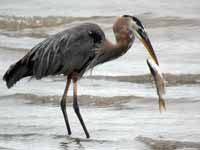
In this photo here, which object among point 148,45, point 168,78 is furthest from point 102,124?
point 168,78

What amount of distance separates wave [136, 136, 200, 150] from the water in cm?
1

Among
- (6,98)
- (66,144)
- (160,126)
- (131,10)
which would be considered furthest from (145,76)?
(131,10)

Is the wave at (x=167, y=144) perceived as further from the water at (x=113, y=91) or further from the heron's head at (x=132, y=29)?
the heron's head at (x=132, y=29)

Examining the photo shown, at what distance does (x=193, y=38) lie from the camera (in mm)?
16328

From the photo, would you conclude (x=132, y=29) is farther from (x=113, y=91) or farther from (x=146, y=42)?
(x=113, y=91)

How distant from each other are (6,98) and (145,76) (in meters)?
2.49

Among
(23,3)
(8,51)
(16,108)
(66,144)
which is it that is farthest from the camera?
(23,3)

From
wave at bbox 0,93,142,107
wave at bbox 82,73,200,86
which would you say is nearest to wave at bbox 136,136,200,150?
wave at bbox 0,93,142,107

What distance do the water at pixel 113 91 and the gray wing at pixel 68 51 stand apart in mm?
731

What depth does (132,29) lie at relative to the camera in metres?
10.5

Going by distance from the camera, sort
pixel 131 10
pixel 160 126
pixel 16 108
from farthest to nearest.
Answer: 1. pixel 131 10
2. pixel 16 108
3. pixel 160 126

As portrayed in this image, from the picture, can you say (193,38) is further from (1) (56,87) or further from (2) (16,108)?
(2) (16,108)

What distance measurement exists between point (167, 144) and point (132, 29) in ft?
5.84

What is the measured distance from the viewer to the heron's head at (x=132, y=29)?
33.9 feet
